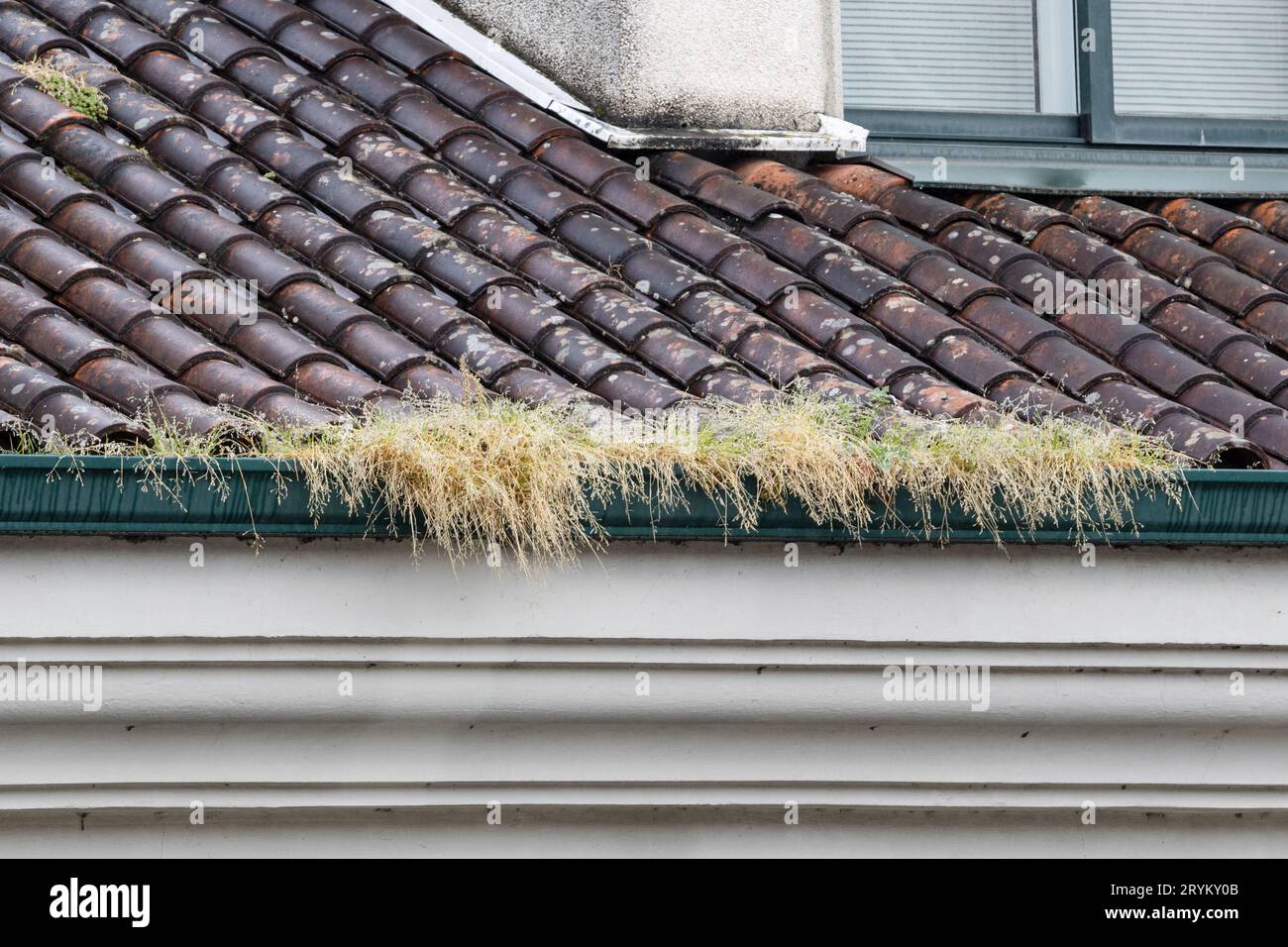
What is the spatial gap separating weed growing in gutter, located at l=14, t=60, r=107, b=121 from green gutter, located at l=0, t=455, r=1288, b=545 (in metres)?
2.08

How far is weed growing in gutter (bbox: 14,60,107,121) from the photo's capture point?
5020 mm

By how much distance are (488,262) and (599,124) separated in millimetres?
974

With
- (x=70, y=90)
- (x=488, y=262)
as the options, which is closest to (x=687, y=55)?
(x=488, y=262)

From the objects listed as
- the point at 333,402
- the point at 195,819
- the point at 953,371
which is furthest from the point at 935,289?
the point at 195,819

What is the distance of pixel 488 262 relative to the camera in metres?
4.74

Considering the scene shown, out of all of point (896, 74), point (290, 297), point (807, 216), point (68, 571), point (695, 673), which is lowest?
point (695, 673)

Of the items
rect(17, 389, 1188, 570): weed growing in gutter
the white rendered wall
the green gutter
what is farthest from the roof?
the white rendered wall

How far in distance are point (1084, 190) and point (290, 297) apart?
2.94 meters

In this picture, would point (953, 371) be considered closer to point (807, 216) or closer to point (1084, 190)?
point (807, 216)

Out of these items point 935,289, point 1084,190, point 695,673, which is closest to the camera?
point 695,673

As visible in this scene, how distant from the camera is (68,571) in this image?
339 centimetres

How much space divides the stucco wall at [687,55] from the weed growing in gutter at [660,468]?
2.14 m

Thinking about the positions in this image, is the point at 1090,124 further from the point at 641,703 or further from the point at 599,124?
the point at 641,703

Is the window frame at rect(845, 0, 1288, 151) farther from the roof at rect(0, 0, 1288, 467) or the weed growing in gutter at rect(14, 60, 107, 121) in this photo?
the weed growing in gutter at rect(14, 60, 107, 121)
